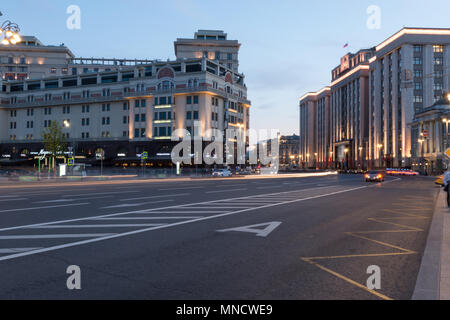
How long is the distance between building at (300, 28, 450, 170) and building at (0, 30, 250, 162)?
39.8 metres

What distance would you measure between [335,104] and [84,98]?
318 ft

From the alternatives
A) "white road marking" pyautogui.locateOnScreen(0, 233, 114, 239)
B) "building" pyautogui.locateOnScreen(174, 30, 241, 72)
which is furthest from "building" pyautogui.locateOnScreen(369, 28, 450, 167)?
"white road marking" pyautogui.locateOnScreen(0, 233, 114, 239)

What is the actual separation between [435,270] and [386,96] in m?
108

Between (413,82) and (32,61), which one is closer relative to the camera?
(413,82)

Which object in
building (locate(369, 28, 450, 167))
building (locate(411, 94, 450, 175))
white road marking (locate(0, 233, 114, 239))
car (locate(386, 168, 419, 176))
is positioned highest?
building (locate(369, 28, 450, 167))

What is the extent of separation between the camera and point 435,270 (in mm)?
5941

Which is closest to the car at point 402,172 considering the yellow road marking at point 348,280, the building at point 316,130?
the building at point 316,130

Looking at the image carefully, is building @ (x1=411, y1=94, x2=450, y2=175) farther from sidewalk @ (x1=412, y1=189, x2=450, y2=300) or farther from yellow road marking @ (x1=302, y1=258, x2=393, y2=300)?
yellow road marking @ (x1=302, y1=258, x2=393, y2=300)

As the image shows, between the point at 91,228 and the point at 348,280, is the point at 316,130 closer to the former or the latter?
the point at 91,228

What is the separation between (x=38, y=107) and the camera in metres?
96.6

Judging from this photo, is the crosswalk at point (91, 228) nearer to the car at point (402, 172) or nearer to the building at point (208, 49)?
the car at point (402, 172)

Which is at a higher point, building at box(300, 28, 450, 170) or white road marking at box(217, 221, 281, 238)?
building at box(300, 28, 450, 170)

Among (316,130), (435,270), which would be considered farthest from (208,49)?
(435,270)

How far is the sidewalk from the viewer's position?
15.9 ft
